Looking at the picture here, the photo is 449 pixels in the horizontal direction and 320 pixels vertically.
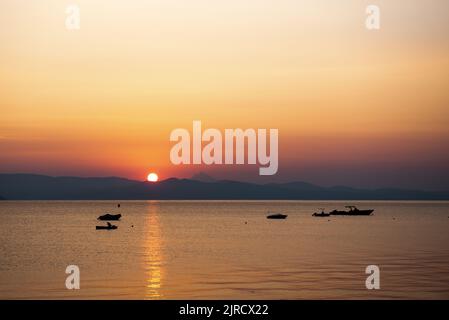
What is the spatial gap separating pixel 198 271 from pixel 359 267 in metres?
14.0

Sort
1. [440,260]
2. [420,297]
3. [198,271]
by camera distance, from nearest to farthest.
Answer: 1. [420,297]
2. [198,271]
3. [440,260]

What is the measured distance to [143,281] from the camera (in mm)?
48562

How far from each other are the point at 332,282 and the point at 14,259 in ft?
121

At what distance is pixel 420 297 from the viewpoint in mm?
39719
